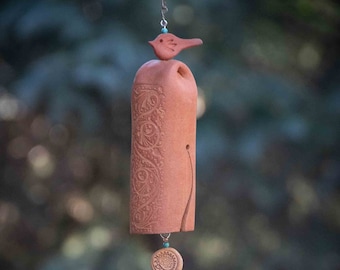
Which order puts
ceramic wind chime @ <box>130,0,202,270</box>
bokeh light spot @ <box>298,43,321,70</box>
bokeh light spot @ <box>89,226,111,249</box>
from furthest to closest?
bokeh light spot @ <box>298,43,321,70</box> < bokeh light spot @ <box>89,226,111,249</box> < ceramic wind chime @ <box>130,0,202,270</box>

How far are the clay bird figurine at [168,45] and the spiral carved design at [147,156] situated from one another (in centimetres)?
10

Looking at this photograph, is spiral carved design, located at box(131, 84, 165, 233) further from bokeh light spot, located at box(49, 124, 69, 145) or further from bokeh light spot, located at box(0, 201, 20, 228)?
bokeh light spot, located at box(0, 201, 20, 228)

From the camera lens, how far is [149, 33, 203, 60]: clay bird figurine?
7.18ft

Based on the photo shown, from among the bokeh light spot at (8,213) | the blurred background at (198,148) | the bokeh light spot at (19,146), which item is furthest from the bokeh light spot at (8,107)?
the bokeh light spot at (8,213)

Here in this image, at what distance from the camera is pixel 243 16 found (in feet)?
12.6

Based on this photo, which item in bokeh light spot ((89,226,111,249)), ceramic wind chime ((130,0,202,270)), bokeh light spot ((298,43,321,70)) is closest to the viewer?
ceramic wind chime ((130,0,202,270))

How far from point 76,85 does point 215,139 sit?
2.23 feet

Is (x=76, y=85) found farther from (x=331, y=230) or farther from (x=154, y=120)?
(x=154, y=120)

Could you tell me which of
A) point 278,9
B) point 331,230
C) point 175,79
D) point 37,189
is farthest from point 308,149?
point 175,79

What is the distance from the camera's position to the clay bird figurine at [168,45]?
2189mm

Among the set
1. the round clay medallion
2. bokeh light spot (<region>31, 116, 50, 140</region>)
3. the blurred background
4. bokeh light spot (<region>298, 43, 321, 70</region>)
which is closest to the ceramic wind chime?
the round clay medallion

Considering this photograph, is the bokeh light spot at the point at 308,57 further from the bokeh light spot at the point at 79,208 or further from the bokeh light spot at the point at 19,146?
the bokeh light spot at the point at 19,146

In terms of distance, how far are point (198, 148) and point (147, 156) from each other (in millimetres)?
1572

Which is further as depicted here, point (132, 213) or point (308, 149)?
point (308, 149)
